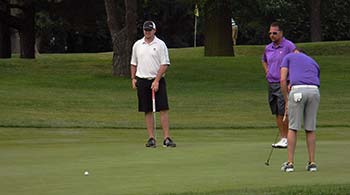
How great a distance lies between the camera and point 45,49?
3130 inches

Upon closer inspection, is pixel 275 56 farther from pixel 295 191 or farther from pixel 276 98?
pixel 295 191

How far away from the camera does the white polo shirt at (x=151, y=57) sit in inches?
616

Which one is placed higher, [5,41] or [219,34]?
[219,34]

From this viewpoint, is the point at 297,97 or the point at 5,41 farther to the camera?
the point at 5,41

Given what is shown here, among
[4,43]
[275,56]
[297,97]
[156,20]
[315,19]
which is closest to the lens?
[297,97]

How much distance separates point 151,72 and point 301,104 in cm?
398

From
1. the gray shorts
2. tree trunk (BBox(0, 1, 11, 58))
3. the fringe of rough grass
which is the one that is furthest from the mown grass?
tree trunk (BBox(0, 1, 11, 58))

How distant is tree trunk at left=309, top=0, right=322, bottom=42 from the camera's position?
62706 mm

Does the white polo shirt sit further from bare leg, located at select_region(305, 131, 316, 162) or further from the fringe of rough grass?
the fringe of rough grass

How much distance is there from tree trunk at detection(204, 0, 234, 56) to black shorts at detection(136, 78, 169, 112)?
2572cm

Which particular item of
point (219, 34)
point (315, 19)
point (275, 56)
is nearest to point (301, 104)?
point (275, 56)

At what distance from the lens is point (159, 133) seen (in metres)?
19.6

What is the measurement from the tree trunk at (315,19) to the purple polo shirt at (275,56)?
46.6 meters

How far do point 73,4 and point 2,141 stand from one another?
37568 mm
